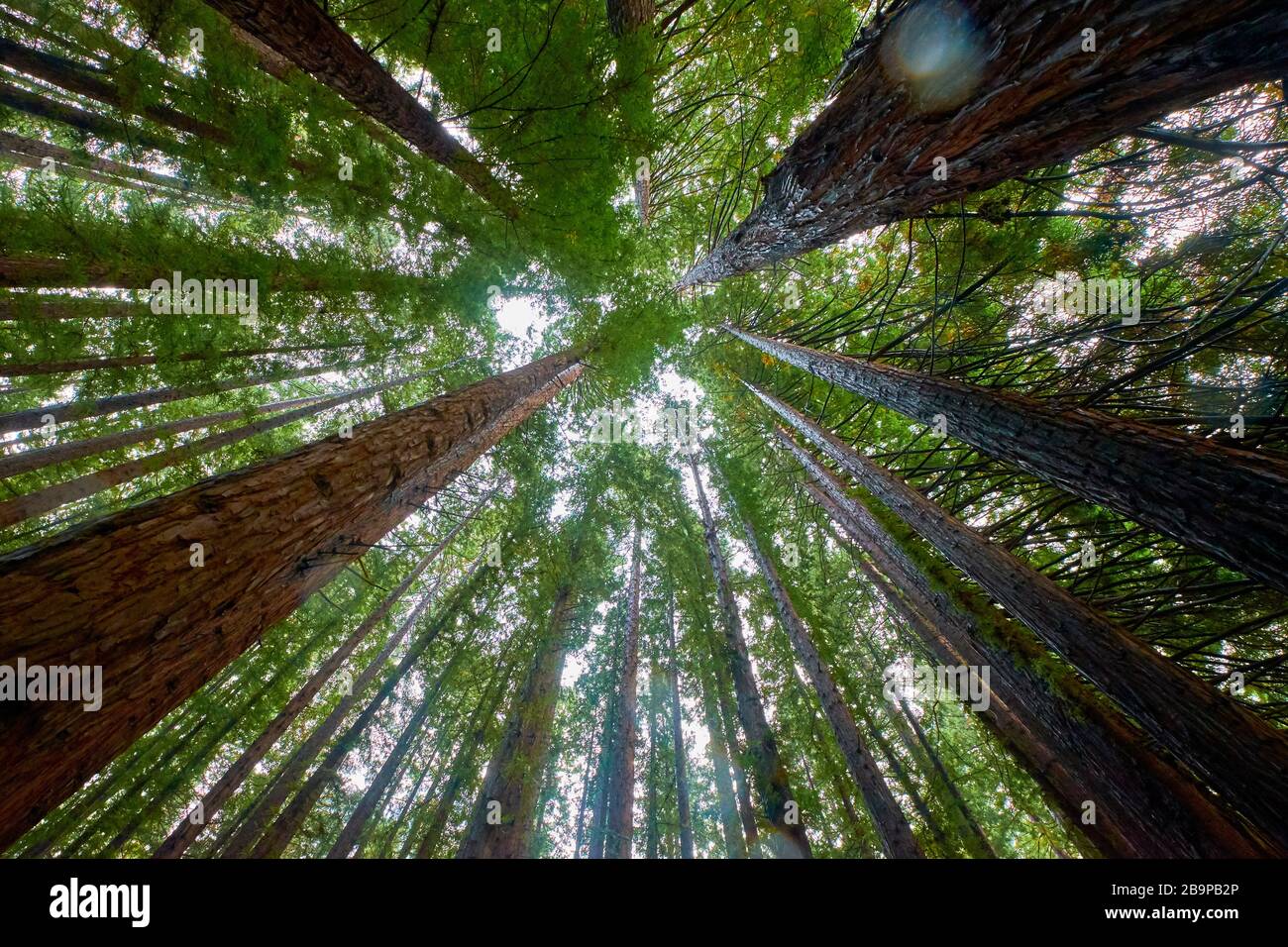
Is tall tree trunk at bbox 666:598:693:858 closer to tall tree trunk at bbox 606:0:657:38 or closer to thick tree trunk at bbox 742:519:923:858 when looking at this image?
thick tree trunk at bbox 742:519:923:858

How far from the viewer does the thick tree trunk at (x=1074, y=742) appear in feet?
10.7

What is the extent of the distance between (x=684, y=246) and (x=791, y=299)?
8.88ft

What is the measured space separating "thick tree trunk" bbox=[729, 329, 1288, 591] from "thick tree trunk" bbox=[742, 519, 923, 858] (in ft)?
14.7

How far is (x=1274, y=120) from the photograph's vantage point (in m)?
3.36

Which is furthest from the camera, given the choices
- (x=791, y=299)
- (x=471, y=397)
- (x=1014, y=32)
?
(x=791, y=299)

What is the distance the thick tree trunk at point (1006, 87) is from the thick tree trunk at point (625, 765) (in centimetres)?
842

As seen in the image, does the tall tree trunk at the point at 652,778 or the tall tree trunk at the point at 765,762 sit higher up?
the tall tree trunk at the point at 765,762

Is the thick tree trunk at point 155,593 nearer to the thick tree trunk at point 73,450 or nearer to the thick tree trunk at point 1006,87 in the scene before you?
the thick tree trunk at point 1006,87

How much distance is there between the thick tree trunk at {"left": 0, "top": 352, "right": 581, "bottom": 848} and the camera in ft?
4.19

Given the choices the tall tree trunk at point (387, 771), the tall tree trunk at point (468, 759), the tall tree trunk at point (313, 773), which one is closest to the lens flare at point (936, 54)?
the tall tree trunk at point (313, 773)

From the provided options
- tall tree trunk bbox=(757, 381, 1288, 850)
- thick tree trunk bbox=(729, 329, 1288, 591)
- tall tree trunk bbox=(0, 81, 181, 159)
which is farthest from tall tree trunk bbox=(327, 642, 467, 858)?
thick tree trunk bbox=(729, 329, 1288, 591)

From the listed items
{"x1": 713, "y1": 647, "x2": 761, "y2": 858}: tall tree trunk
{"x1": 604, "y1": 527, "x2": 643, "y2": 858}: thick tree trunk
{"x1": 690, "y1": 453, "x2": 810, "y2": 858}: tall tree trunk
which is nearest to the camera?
{"x1": 690, "y1": 453, "x2": 810, "y2": 858}: tall tree trunk
